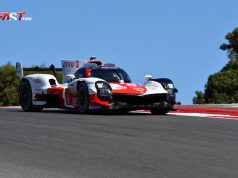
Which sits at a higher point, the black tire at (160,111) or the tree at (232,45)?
the tree at (232,45)

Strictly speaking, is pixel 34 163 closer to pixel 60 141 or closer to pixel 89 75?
pixel 60 141

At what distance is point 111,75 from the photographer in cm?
1786

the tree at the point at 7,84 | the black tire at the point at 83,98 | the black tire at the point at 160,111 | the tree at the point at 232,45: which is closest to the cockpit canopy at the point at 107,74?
the black tire at the point at 83,98

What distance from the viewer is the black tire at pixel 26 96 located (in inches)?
754

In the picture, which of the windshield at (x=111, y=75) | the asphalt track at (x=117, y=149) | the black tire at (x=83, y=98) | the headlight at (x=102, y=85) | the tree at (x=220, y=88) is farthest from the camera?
the tree at (x=220, y=88)

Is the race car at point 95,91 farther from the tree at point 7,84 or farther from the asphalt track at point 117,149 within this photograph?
the tree at point 7,84

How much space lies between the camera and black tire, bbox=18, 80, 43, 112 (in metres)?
19.2

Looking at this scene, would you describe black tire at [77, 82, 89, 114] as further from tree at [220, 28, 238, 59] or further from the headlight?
tree at [220, 28, 238, 59]

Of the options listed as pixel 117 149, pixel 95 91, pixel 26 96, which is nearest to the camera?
pixel 117 149

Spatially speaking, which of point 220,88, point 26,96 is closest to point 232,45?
point 220,88

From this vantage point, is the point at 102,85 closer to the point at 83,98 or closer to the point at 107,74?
the point at 83,98

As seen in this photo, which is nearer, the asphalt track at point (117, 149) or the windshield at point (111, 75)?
the asphalt track at point (117, 149)

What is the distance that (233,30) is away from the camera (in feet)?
212

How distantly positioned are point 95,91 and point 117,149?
292 inches
